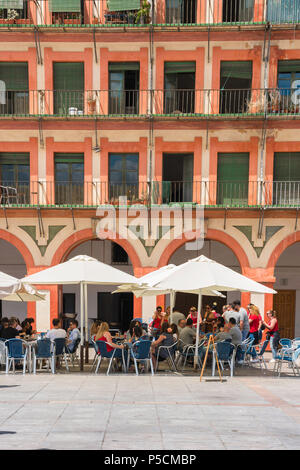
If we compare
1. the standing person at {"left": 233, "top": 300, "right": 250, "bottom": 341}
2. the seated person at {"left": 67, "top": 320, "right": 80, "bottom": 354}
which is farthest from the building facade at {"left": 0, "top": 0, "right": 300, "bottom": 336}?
the seated person at {"left": 67, "top": 320, "right": 80, "bottom": 354}

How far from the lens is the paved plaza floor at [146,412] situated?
20.5ft

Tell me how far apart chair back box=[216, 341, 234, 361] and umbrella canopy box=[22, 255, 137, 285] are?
2.71 meters

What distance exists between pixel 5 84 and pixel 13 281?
11.2 m

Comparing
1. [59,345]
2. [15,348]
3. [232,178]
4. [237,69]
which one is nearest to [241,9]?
[237,69]

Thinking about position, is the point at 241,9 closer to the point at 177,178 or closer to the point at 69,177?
the point at 177,178

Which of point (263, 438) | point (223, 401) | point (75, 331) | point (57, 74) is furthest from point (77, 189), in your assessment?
point (263, 438)

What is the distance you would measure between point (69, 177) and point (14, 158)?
2.47 meters

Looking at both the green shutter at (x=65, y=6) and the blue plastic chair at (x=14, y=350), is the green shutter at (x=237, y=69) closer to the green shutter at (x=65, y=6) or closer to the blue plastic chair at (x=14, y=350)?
the green shutter at (x=65, y=6)

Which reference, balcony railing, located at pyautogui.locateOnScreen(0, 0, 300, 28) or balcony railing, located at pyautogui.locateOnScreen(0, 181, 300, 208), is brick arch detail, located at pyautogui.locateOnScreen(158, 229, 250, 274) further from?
balcony railing, located at pyautogui.locateOnScreen(0, 0, 300, 28)

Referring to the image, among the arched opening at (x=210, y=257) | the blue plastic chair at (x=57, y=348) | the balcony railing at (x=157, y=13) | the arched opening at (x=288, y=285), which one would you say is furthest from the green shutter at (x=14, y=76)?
the arched opening at (x=288, y=285)

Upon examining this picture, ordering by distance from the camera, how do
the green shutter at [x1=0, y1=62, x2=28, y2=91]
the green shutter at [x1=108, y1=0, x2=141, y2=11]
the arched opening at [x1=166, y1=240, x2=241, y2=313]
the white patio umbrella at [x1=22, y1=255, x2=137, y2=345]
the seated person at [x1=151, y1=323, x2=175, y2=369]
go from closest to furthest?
the white patio umbrella at [x1=22, y1=255, x2=137, y2=345] < the seated person at [x1=151, y1=323, x2=175, y2=369] < the green shutter at [x1=108, y1=0, x2=141, y2=11] < the green shutter at [x1=0, y1=62, x2=28, y2=91] < the arched opening at [x1=166, y1=240, x2=241, y2=313]

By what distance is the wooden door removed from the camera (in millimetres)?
22500

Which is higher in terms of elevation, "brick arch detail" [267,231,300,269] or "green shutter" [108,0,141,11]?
"green shutter" [108,0,141,11]

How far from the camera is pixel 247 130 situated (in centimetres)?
1961
